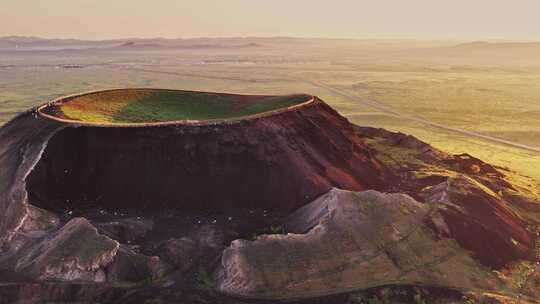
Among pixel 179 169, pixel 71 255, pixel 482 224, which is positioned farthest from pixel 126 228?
pixel 482 224

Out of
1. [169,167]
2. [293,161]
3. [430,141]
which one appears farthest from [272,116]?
[430,141]

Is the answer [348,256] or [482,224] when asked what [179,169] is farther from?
[482,224]

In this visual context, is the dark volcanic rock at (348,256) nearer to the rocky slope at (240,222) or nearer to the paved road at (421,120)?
the rocky slope at (240,222)

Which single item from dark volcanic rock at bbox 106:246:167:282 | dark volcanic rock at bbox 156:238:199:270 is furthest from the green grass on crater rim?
dark volcanic rock at bbox 106:246:167:282

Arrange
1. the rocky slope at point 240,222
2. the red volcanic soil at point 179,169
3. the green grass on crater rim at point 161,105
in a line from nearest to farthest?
1. the rocky slope at point 240,222
2. the red volcanic soil at point 179,169
3. the green grass on crater rim at point 161,105

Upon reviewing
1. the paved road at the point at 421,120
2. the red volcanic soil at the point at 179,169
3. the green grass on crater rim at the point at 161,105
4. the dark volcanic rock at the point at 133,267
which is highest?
the green grass on crater rim at the point at 161,105

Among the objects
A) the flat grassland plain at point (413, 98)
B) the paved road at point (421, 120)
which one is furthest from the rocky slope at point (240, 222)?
the paved road at point (421, 120)
